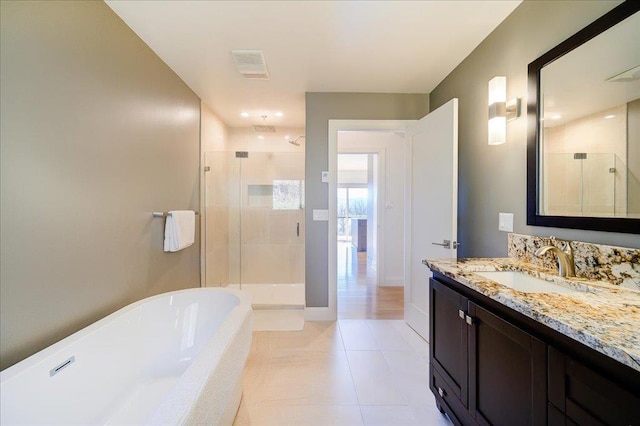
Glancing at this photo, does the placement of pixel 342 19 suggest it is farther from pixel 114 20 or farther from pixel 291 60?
pixel 114 20

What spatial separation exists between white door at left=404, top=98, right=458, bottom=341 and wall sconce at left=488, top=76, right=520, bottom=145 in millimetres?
305

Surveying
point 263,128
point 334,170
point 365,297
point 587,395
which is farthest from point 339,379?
point 263,128

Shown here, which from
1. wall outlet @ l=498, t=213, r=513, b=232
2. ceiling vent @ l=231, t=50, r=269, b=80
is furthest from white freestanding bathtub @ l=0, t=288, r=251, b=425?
ceiling vent @ l=231, t=50, r=269, b=80

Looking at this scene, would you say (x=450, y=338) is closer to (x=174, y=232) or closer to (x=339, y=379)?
(x=339, y=379)

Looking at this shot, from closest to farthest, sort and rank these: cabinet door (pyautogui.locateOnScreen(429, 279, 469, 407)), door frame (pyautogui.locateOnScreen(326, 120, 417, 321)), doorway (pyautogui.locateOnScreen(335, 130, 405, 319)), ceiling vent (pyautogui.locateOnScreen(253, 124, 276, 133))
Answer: cabinet door (pyautogui.locateOnScreen(429, 279, 469, 407))
door frame (pyautogui.locateOnScreen(326, 120, 417, 321))
doorway (pyautogui.locateOnScreen(335, 130, 405, 319))
ceiling vent (pyautogui.locateOnScreen(253, 124, 276, 133))

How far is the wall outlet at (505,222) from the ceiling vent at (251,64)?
7.30 ft

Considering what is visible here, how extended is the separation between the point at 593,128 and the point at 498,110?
1.92 ft

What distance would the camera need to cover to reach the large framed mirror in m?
1.03

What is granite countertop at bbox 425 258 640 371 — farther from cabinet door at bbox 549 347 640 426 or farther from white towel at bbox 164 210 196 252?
white towel at bbox 164 210 196 252

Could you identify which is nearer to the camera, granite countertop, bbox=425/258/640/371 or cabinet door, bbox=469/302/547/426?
granite countertop, bbox=425/258/640/371

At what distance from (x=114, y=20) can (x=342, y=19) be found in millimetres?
1510

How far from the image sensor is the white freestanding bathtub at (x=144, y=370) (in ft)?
3.05

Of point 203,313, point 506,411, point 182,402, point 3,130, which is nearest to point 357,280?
point 203,313

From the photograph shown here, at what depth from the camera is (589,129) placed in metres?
1.19
